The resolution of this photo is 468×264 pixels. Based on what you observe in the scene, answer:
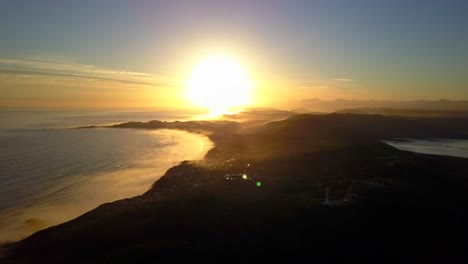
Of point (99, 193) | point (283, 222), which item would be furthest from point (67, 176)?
point (283, 222)

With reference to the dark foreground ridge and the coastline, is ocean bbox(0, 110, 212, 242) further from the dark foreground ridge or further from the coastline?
the dark foreground ridge

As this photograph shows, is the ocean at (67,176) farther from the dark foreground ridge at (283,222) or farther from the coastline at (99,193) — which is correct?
the dark foreground ridge at (283,222)

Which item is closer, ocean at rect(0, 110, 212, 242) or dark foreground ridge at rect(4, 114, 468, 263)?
dark foreground ridge at rect(4, 114, 468, 263)

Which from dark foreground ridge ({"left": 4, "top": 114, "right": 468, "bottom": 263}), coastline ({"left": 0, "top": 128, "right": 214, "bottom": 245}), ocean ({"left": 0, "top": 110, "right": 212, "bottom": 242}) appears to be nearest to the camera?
dark foreground ridge ({"left": 4, "top": 114, "right": 468, "bottom": 263})

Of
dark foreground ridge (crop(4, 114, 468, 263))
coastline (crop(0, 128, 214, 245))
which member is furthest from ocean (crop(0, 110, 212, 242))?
dark foreground ridge (crop(4, 114, 468, 263))

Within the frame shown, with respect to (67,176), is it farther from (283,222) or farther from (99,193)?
(283,222)

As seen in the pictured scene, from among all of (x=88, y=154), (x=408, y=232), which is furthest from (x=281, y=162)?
(x=88, y=154)

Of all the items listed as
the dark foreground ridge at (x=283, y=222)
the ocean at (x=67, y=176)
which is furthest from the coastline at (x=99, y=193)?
the dark foreground ridge at (x=283, y=222)

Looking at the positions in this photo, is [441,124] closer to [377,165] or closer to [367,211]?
[377,165]
